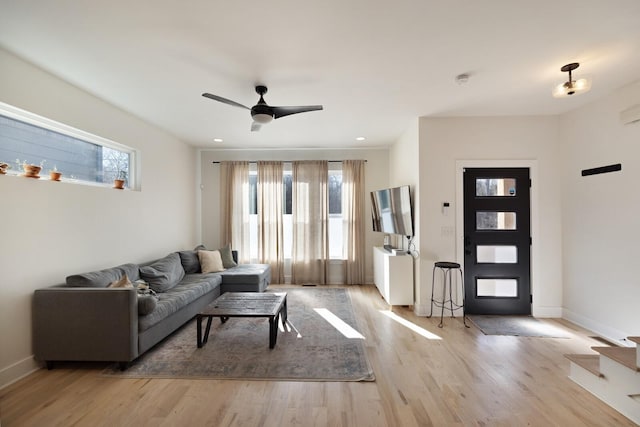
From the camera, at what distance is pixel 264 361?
2.75 m

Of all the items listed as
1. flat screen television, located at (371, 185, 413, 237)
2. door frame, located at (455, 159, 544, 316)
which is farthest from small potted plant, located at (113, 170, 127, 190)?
door frame, located at (455, 159, 544, 316)

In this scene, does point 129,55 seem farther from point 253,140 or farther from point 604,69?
point 604,69

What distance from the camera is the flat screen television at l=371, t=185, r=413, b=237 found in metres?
4.25

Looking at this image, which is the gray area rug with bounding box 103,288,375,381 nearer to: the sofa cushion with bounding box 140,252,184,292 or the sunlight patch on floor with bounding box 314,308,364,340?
the sunlight patch on floor with bounding box 314,308,364,340

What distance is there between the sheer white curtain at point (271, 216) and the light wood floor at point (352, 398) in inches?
133

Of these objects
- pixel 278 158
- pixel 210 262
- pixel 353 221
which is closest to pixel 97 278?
pixel 210 262

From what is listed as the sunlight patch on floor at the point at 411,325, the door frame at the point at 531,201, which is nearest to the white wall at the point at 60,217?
the sunlight patch on floor at the point at 411,325

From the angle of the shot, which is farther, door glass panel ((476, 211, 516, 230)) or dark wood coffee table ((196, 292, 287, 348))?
door glass panel ((476, 211, 516, 230))

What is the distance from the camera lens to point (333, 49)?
7.91 feet

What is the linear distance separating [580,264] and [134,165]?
6.25 m

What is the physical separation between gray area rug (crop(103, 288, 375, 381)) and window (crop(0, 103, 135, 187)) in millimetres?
2150

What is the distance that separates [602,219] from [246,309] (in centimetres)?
426

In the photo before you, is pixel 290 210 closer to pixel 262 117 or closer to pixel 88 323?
pixel 262 117

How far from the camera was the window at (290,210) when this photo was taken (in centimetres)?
599
